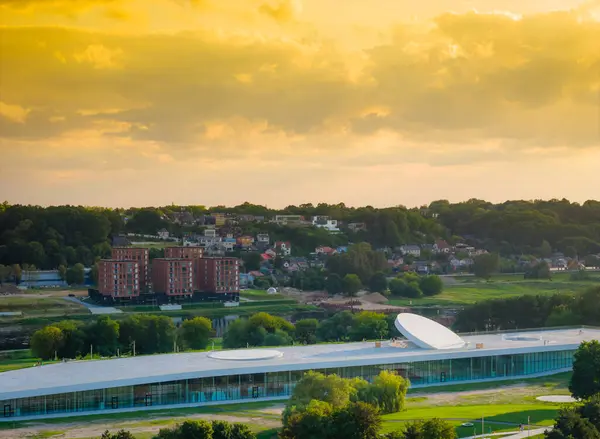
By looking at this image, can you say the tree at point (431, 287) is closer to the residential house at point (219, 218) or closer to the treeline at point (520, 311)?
the treeline at point (520, 311)

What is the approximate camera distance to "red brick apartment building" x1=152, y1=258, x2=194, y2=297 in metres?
80.8

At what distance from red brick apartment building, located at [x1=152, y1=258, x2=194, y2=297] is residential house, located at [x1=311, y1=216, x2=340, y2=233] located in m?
41.3

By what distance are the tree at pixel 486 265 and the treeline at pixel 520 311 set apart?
3996 cm

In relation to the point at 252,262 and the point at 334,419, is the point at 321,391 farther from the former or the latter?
the point at 252,262

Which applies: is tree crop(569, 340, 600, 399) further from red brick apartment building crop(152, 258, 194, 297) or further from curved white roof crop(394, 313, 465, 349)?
red brick apartment building crop(152, 258, 194, 297)

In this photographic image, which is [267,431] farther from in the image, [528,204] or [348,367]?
[528,204]

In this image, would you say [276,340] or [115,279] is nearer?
[276,340]

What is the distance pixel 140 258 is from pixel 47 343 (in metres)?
38.5

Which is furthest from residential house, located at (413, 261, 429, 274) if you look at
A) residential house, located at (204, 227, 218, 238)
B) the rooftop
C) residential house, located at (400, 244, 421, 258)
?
the rooftop

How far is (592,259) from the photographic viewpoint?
10712 centimetres

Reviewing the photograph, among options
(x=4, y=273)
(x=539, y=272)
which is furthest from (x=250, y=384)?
(x=539, y=272)

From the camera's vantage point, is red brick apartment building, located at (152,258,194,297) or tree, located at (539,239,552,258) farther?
tree, located at (539,239,552,258)

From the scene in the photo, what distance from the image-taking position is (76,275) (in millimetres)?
89000

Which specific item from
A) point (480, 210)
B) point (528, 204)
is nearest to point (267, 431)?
point (480, 210)
